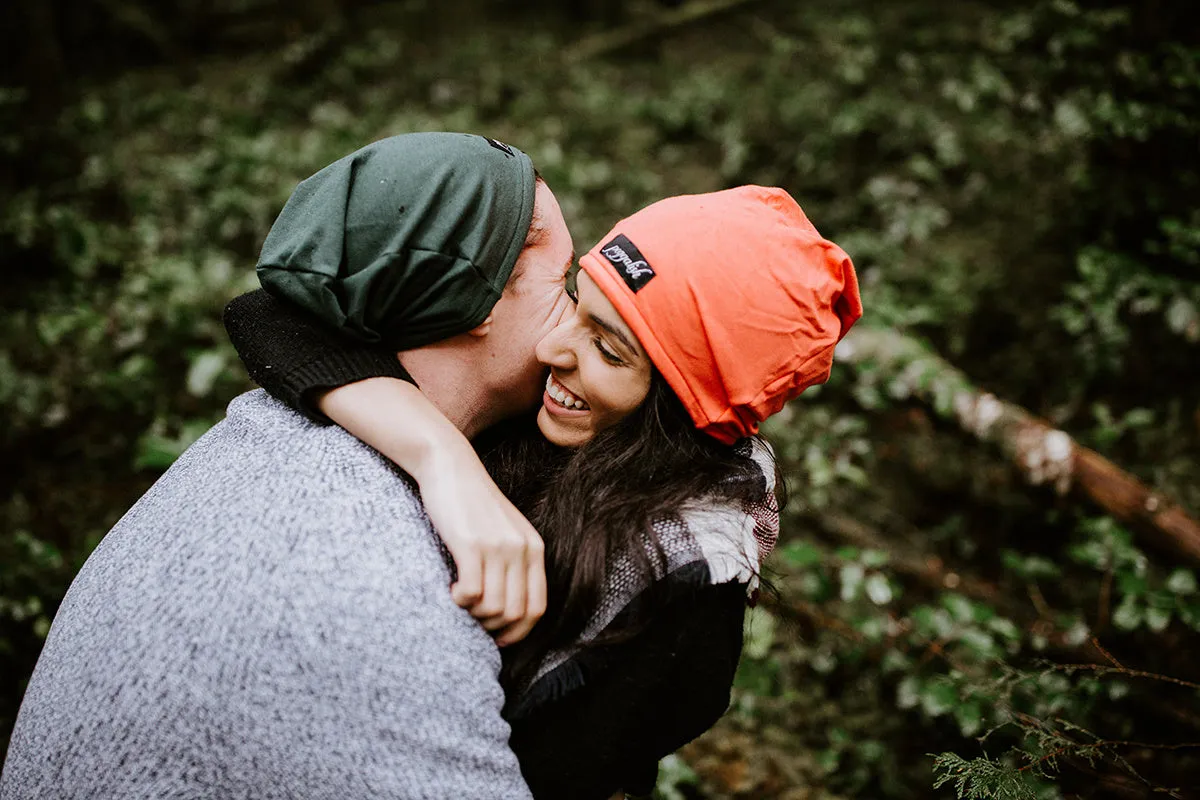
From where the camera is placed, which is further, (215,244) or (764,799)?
(215,244)

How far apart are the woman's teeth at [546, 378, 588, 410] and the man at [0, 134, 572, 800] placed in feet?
1.16

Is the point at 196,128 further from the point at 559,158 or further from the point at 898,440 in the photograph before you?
the point at 898,440

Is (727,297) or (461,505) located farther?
(727,297)

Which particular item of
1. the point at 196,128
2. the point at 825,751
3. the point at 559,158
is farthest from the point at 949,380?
the point at 196,128

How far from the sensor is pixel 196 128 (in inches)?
306

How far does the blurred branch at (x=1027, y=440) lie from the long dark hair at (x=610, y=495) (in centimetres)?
229

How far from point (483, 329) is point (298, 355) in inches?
16.2

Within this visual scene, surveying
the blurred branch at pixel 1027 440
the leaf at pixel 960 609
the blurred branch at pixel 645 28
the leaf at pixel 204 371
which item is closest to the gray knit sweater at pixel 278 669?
the leaf at pixel 960 609

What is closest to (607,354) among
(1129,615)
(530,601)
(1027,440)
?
(530,601)

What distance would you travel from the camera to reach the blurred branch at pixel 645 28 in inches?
376

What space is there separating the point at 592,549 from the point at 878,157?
18.0 feet

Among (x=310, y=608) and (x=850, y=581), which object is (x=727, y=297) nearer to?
(x=310, y=608)

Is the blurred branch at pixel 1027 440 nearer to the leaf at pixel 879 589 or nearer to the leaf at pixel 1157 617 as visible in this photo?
the leaf at pixel 1157 617

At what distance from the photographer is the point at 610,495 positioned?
1.76 metres
